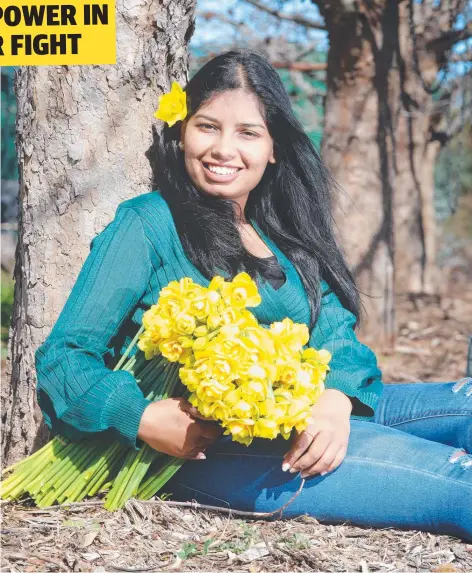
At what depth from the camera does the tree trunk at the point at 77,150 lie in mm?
2773

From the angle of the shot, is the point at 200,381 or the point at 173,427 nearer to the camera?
the point at 200,381

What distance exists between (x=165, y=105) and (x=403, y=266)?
6.18 metres

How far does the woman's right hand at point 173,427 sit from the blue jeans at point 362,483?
7.1 inches

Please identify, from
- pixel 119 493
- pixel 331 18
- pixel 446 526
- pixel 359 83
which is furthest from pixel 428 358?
pixel 119 493

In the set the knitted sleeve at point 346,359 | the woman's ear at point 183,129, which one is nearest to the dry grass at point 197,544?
the knitted sleeve at point 346,359

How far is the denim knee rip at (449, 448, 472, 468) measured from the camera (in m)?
2.39

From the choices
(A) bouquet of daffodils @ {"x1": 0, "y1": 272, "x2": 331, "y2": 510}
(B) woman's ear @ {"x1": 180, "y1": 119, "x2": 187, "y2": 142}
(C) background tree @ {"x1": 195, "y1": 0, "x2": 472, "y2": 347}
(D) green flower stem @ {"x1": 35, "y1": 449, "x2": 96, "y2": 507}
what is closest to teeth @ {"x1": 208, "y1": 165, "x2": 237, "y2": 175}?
(B) woman's ear @ {"x1": 180, "y1": 119, "x2": 187, "y2": 142}

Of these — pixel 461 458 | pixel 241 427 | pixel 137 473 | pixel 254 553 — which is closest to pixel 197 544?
pixel 254 553

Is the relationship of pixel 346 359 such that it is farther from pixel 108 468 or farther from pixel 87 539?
pixel 87 539

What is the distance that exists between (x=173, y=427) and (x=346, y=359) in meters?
0.69

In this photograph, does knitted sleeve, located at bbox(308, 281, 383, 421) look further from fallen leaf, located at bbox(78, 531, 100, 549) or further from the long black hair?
fallen leaf, located at bbox(78, 531, 100, 549)

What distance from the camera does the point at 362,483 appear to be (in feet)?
7.79

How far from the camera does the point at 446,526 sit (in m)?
2.41

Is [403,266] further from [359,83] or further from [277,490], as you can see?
[277,490]
